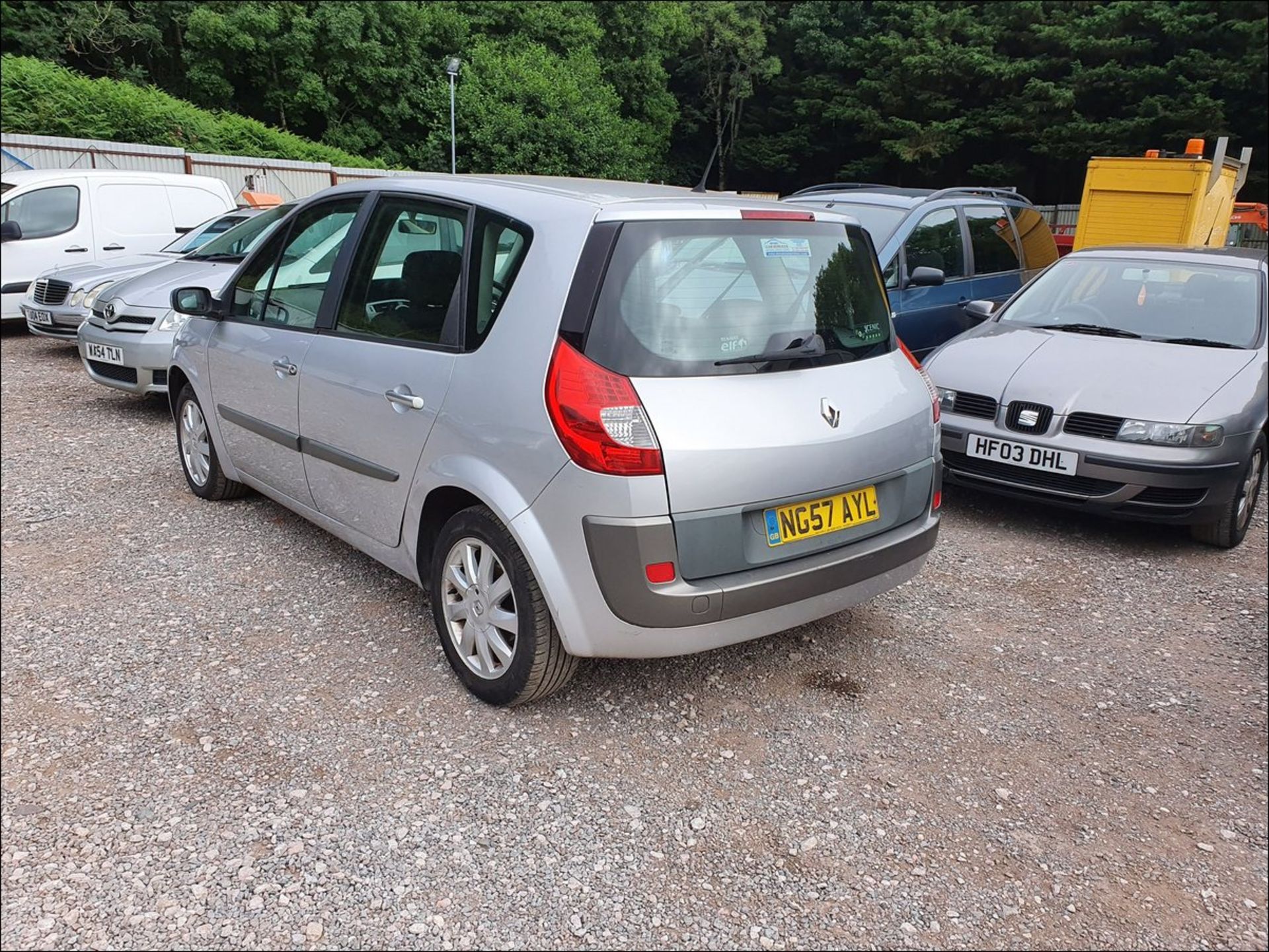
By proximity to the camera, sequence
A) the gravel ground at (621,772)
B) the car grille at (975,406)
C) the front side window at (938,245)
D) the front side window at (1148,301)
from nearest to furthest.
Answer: the gravel ground at (621,772)
the car grille at (975,406)
the front side window at (1148,301)
the front side window at (938,245)

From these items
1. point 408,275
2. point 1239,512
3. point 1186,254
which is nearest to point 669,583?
point 408,275

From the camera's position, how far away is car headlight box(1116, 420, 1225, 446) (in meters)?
4.85

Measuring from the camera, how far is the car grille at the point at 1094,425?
495 cm

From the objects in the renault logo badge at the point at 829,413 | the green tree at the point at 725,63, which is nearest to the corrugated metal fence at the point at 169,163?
the renault logo badge at the point at 829,413

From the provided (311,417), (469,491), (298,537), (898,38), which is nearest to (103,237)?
(298,537)

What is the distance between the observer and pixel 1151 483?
4.82 m

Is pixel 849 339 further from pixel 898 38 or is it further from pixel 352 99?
pixel 898 38

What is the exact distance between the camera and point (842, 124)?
145ft

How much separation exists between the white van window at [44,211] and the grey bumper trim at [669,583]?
10.3m

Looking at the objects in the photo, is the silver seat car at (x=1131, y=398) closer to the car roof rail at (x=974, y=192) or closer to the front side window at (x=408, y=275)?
the car roof rail at (x=974, y=192)

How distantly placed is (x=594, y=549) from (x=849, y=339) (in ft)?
4.00

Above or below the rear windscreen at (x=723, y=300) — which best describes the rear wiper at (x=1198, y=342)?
below

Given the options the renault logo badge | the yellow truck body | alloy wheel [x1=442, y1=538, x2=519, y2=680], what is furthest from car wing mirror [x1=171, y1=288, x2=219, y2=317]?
the yellow truck body

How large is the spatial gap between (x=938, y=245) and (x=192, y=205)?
28.4ft
